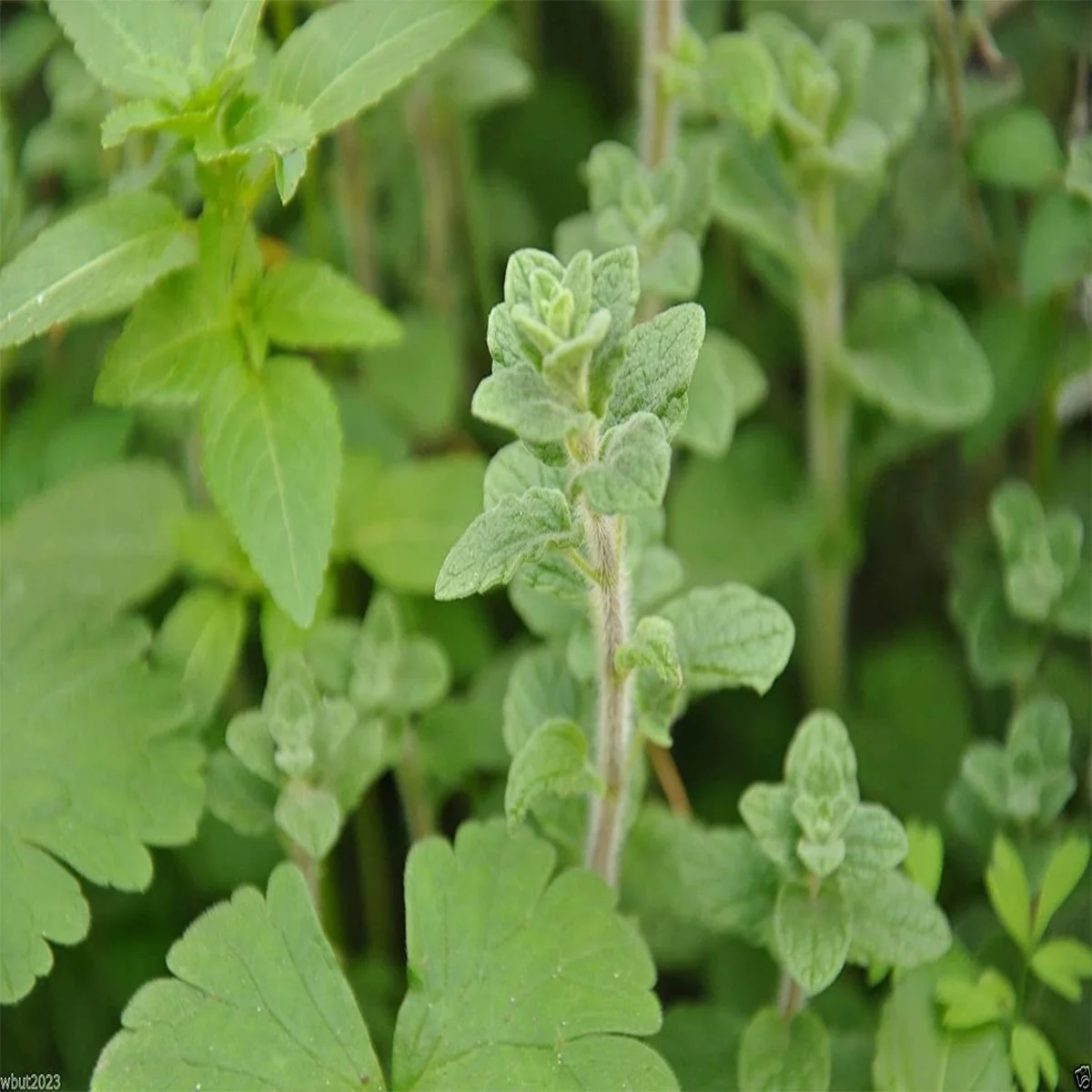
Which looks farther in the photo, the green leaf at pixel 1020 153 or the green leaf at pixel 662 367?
the green leaf at pixel 1020 153

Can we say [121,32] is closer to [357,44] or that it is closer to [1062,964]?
[357,44]

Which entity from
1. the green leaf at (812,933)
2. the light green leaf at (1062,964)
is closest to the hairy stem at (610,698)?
the green leaf at (812,933)

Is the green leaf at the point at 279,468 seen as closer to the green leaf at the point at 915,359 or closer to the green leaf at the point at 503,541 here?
the green leaf at the point at 503,541

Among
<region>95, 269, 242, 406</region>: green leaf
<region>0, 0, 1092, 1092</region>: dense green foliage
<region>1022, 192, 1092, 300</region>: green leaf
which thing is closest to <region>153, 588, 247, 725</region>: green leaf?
<region>0, 0, 1092, 1092</region>: dense green foliage

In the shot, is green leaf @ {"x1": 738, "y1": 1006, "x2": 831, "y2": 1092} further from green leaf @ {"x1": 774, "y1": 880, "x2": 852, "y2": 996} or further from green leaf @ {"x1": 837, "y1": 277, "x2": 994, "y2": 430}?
green leaf @ {"x1": 837, "y1": 277, "x2": 994, "y2": 430}

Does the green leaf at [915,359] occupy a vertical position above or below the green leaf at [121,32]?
below

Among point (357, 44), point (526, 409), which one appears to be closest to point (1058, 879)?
point (526, 409)
